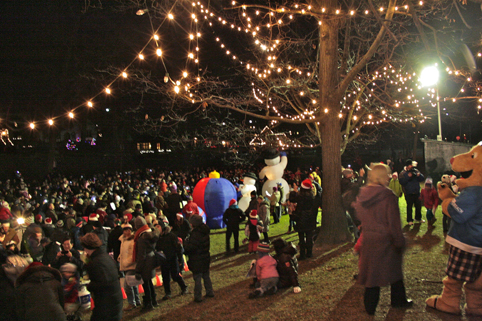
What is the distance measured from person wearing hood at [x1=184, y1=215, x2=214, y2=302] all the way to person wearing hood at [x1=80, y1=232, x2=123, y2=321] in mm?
1507

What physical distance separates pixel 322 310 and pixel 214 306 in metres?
1.56

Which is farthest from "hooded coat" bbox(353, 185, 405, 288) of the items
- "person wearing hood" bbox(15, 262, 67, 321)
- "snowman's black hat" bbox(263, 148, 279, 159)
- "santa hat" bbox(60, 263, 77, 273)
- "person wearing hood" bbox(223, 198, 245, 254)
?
"snowman's black hat" bbox(263, 148, 279, 159)

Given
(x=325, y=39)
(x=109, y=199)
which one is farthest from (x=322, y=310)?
(x=109, y=199)

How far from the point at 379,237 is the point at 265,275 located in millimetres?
2053

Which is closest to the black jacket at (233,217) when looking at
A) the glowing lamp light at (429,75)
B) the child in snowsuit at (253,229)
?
the child in snowsuit at (253,229)

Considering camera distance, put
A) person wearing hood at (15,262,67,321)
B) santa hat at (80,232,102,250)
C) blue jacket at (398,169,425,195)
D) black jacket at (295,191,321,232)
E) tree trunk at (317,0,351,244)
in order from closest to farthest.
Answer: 1. person wearing hood at (15,262,67,321)
2. santa hat at (80,232,102,250)
3. black jacket at (295,191,321,232)
4. tree trunk at (317,0,351,244)
5. blue jacket at (398,169,425,195)

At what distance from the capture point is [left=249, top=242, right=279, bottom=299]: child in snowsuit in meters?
5.29

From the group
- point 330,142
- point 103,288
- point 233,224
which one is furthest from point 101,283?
point 330,142

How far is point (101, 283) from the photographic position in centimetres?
382

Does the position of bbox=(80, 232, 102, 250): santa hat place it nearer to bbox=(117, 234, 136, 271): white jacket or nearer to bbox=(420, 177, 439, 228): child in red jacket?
bbox=(117, 234, 136, 271): white jacket

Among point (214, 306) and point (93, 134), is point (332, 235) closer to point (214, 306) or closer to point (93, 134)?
point (214, 306)

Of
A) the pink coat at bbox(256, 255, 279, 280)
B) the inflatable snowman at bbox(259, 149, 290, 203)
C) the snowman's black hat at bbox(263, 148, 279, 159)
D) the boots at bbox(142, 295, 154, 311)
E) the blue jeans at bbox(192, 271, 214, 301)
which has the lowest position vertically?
the boots at bbox(142, 295, 154, 311)

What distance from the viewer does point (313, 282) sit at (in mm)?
5695

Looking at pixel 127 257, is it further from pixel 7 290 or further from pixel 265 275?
pixel 265 275
